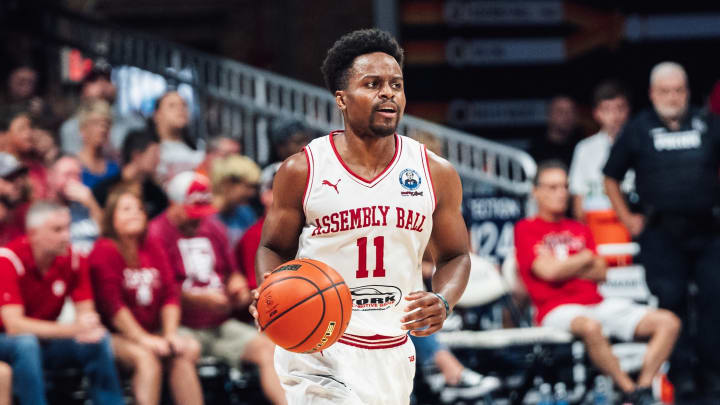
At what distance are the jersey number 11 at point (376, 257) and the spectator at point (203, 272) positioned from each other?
8.99ft

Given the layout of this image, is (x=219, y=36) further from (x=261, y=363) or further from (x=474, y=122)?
(x=261, y=363)

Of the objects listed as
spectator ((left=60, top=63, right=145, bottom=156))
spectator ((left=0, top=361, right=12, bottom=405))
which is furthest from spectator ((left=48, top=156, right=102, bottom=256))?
spectator ((left=0, top=361, right=12, bottom=405))

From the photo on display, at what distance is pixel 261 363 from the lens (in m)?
6.51

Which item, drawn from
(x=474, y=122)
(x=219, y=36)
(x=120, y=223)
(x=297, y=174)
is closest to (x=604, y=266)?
(x=120, y=223)

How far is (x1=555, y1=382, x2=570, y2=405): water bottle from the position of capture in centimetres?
705

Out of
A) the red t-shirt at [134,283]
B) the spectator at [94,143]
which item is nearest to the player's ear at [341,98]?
the red t-shirt at [134,283]

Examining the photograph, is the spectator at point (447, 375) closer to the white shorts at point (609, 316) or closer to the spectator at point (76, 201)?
the white shorts at point (609, 316)

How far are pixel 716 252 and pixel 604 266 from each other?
72 centimetres

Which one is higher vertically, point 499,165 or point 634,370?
point 499,165

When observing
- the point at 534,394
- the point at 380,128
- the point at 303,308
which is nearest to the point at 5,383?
the point at 303,308

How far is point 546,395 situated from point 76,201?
11.0 ft

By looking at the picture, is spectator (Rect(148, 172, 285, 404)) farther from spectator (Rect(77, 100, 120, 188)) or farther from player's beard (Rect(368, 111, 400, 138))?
player's beard (Rect(368, 111, 400, 138))

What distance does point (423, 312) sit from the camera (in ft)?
12.0

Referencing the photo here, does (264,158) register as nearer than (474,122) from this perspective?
Yes
